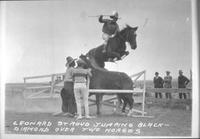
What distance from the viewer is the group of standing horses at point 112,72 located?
105 inches

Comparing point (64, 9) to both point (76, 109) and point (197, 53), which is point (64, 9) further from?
point (197, 53)

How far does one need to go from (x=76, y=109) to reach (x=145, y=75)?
0.65 m

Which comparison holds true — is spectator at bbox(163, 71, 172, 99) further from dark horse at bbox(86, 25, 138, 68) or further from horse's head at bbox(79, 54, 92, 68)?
horse's head at bbox(79, 54, 92, 68)

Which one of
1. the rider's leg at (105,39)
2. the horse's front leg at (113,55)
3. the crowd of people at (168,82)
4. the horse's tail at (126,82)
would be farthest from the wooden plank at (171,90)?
the rider's leg at (105,39)

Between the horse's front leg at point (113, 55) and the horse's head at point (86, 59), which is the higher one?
the horse's front leg at point (113, 55)

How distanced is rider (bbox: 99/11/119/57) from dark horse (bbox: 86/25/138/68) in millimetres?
31

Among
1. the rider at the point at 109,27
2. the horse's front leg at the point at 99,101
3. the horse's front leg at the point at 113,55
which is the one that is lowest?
the horse's front leg at the point at 99,101

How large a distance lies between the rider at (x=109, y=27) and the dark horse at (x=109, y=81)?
0.60ft

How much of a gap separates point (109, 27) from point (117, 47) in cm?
18

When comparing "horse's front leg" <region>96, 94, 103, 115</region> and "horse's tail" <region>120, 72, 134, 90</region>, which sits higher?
"horse's tail" <region>120, 72, 134, 90</region>

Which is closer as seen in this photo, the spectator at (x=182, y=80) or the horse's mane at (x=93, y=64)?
the spectator at (x=182, y=80)

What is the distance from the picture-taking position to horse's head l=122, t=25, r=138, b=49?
266 cm

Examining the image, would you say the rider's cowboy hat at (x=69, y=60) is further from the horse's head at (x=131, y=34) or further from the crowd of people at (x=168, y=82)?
the crowd of people at (x=168, y=82)

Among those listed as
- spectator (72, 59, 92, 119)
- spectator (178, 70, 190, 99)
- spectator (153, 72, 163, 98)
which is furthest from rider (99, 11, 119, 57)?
spectator (178, 70, 190, 99)
